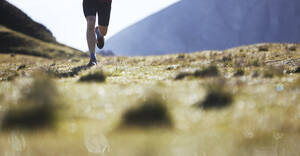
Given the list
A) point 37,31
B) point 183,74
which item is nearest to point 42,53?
point 37,31

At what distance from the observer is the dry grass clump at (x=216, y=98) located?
5.37ft

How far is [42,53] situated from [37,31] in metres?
26.3

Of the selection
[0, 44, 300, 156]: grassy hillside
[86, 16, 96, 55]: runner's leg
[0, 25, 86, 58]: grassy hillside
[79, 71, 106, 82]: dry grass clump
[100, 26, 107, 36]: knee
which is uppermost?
[0, 25, 86, 58]: grassy hillside

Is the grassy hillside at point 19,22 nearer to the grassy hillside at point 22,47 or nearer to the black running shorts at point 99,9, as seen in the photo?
the grassy hillside at point 22,47

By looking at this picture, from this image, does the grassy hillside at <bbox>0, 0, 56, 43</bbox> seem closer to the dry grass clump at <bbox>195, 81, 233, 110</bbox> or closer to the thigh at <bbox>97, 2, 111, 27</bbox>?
the thigh at <bbox>97, 2, 111, 27</bbox>

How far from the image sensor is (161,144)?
3.43 ft

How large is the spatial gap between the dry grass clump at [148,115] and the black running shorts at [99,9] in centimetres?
521

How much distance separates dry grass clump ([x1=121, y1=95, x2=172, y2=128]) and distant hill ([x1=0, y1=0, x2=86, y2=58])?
47.2m

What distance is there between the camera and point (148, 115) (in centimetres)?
138

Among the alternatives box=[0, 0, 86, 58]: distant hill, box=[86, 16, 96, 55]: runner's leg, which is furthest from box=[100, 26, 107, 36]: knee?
box=[0, 0, 86, 58]: distant hill

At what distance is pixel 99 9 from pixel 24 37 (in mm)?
52836

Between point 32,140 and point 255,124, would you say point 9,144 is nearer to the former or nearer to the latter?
point 32,140

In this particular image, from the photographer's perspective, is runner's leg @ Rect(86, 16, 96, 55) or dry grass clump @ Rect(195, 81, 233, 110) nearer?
dry grass clump @ Rect(195, 81, 233, 110)

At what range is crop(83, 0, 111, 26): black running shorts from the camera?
19.7 feet
